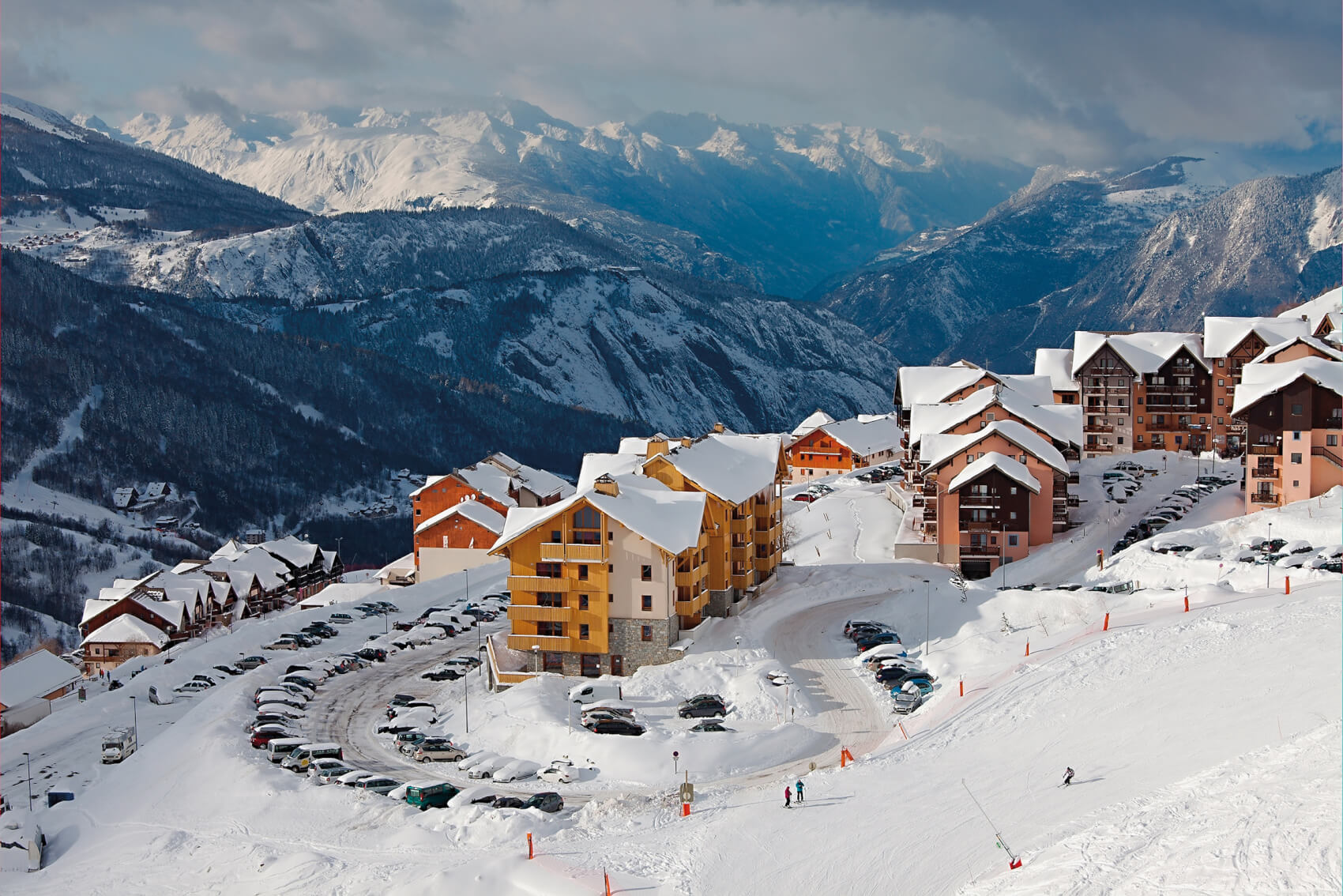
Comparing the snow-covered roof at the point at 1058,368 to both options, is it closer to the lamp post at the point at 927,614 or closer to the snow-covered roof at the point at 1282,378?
the snow-covered roof at the point at 1282,378

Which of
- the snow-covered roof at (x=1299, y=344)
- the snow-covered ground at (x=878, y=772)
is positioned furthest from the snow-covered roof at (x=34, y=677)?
the snow-covered roof at (x=1299, y=344)

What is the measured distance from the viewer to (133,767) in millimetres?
58438

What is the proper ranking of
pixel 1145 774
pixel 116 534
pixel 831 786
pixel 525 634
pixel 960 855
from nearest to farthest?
pixel 960 855 → pixel 1145 774 → pixel 831 786 → pixel 525 634 → pixel 116 534

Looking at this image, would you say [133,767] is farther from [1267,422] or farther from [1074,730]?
[1267,422]

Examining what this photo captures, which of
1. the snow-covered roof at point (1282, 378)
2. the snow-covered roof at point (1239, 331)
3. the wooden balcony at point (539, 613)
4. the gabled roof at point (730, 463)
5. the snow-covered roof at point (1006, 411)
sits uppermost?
the snow-covered roof at point (1239, 331)

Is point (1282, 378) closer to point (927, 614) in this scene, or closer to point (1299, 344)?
point (1299, 344)

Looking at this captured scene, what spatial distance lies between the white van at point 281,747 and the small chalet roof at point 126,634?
54855 millimetres

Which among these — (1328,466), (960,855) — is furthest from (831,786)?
(1328,466)

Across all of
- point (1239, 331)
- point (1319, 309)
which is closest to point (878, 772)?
point (1239, 331)

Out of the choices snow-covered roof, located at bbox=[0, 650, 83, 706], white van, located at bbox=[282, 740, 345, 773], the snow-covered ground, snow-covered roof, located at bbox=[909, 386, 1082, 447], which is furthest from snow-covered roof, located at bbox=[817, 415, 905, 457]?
white van, located at bbox=[282, 740, 345, 773]

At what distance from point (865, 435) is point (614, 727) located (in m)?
94.3

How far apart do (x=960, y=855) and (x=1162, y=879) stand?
7410 mm

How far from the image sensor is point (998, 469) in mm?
78438

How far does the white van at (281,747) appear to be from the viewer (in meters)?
55.8
